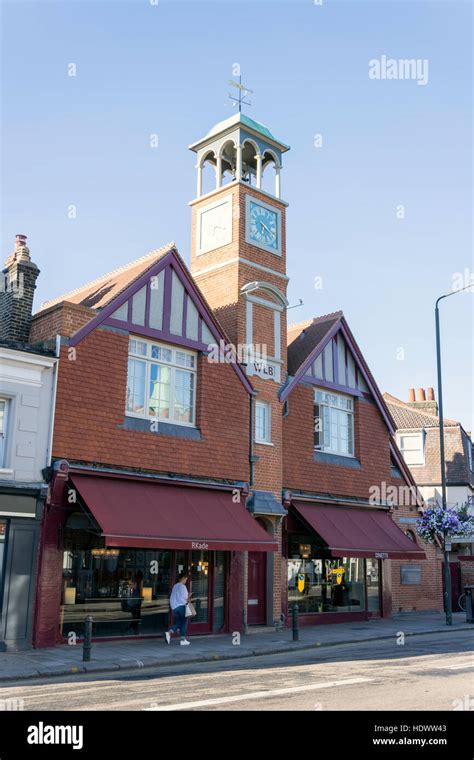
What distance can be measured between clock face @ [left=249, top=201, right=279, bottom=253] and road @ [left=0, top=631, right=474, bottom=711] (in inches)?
496

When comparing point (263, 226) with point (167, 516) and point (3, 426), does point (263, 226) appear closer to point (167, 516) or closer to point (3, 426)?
point (167, 516)

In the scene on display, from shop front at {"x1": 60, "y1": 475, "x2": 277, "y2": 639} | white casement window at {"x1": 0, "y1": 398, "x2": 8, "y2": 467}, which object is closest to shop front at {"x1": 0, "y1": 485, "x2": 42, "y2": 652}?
white casement window at {"x1": 0, "y1": 398, "x2": 8, "y2": 467}

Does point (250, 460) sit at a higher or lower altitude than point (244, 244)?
lower

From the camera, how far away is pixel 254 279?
22266mm

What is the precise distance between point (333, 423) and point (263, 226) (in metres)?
6.92

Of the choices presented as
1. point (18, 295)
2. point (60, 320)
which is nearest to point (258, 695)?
point (60, 320)

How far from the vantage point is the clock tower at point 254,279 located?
68.6 ft

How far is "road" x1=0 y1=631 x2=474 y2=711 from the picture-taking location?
31.0 feet

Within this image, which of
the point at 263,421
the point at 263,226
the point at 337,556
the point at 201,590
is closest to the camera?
the point at 201,590

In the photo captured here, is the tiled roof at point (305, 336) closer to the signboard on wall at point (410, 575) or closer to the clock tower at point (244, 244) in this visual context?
the clock tower at point (244, 244)

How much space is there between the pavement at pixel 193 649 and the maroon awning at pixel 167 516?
7.30ft

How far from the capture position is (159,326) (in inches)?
748
